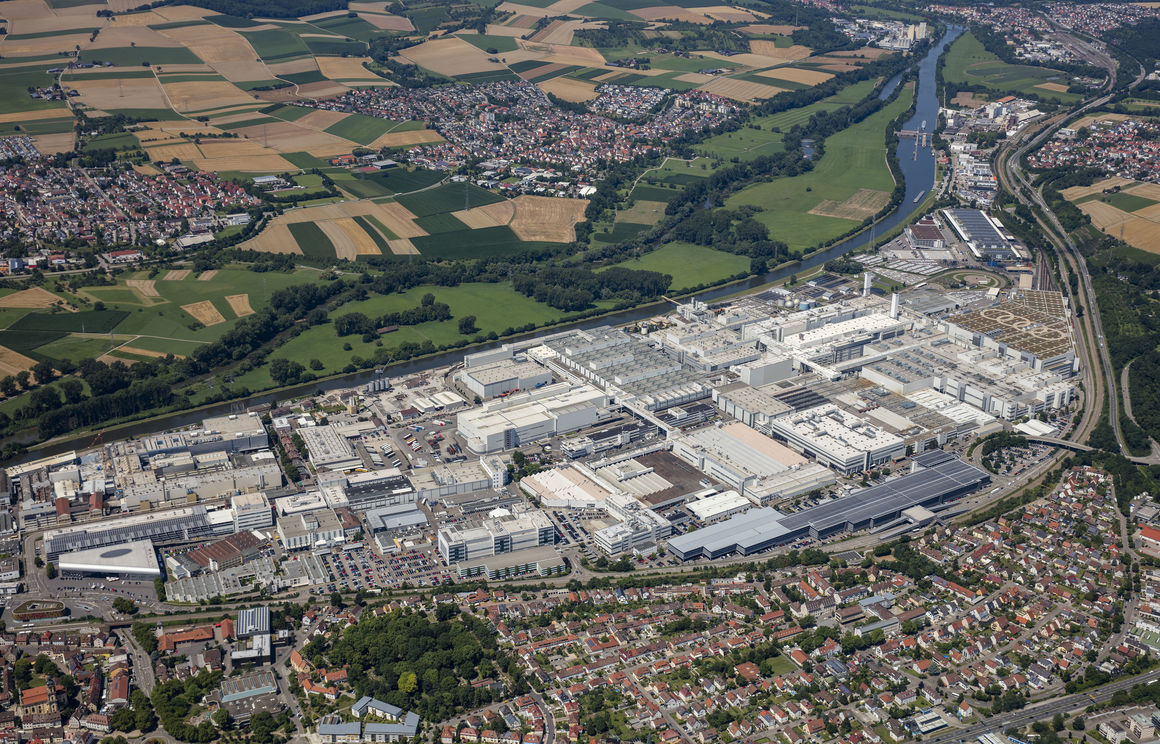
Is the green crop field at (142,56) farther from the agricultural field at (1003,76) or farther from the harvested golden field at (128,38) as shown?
the agricultural field at (1003,76)

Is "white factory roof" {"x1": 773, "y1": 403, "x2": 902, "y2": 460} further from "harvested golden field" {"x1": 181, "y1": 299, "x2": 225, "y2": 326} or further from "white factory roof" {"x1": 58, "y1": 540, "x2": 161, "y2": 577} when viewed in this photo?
"harvested golden field" {"x1": 181, "y1": 299, "x2": 225, "y2": 326}

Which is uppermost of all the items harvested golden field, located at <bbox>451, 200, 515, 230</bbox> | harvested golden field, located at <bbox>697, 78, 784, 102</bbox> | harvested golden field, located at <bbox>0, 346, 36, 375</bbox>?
harvested golden field, located at <bbox>697, 78, 784, 102</bbox>

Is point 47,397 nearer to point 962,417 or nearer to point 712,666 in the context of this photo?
point 712,666

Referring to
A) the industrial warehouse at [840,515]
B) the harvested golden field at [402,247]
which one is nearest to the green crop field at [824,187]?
the harvested golden field at [402,247]

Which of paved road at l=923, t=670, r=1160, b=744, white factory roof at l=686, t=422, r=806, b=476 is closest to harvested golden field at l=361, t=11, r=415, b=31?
white factory roof at l=686, t=422, r=806, b=476

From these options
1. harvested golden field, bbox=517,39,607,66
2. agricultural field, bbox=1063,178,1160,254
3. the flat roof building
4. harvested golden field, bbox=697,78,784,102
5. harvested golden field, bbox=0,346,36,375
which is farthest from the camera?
harvested golden field, bbox=517,39,607,66

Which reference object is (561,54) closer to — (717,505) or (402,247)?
(402,247)

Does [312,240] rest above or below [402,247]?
above

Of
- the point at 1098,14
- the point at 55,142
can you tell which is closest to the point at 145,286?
the point at 55,142
